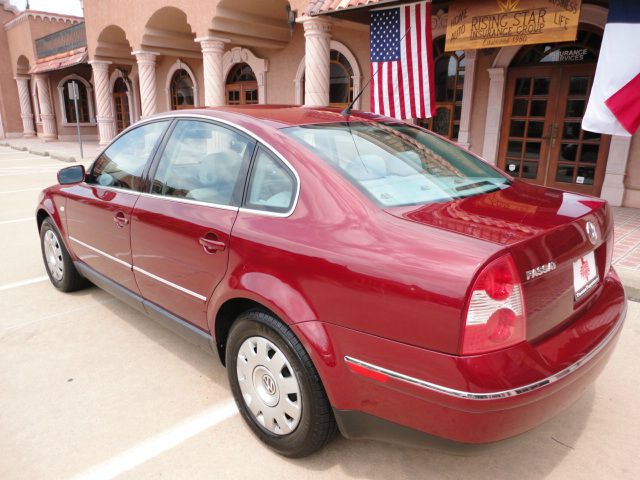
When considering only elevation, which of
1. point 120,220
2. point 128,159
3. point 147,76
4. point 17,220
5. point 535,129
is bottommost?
point 17,220

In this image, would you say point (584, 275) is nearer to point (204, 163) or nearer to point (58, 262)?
point (204, 163)

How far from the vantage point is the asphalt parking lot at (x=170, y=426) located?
2.17 m

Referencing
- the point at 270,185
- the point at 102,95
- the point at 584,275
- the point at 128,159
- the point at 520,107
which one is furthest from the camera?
the point at 102,95

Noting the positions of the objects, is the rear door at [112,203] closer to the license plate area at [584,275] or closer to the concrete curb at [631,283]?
the license plate area at [584,275]

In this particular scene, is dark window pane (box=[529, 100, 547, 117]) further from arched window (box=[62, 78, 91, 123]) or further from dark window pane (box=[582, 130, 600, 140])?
arched window (box=[62, 78, 91, 123])

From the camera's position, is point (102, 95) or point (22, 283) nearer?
point (22, 283)

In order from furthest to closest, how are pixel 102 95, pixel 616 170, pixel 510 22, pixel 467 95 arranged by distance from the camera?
pixel 102 95 < pixel 467 95 < pixel 616 170 < pixel 510 22

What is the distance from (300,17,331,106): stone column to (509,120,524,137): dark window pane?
3604 mm

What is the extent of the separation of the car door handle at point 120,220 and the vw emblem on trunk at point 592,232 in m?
2.57

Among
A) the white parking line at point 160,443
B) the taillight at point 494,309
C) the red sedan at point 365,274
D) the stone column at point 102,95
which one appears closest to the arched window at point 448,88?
the red sedan at point 365,274

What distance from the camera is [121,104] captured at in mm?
22828

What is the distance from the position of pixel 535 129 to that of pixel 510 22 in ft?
9.02

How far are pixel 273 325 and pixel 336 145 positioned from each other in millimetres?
940

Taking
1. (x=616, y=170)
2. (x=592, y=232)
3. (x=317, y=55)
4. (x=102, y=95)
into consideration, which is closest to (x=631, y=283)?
(x=592, y=232)
